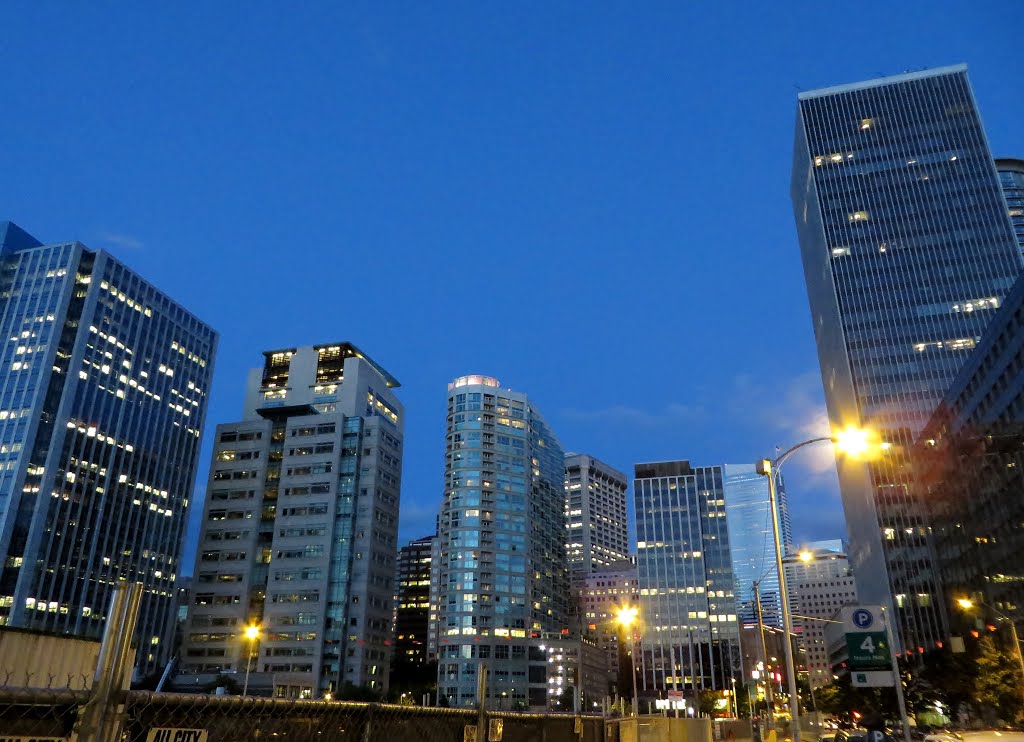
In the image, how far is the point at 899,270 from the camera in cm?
16025

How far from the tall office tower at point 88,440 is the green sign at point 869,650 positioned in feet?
468

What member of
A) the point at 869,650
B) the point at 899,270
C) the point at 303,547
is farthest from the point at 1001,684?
the point at 303,547

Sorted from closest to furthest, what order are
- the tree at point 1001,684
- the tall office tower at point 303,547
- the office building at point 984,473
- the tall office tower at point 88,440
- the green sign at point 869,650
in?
the green sign at point 869,650
the tree at point 1001,684
the office building at point 984,473
the tall office tower at point 88,440
the tall office tower at point 303,547

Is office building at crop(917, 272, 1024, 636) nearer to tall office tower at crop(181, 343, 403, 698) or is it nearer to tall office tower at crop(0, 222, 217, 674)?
tall office tower at crop(181, 343, 403, 698)

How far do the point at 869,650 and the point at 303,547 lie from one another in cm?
13680

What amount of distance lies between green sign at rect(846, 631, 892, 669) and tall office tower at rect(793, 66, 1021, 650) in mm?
132938

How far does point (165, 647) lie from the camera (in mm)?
159250

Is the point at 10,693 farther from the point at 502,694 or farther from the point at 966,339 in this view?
Answer: the point at 502,694

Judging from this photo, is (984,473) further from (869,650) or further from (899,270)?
(869,650)

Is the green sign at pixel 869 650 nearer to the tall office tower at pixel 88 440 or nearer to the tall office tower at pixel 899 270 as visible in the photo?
the tall office tower at pixel 899 270

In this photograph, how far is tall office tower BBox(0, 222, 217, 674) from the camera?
445ft

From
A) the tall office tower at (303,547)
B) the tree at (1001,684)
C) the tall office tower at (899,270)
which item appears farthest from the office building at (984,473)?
the tall office tower at (303,547)

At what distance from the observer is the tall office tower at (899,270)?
148 m

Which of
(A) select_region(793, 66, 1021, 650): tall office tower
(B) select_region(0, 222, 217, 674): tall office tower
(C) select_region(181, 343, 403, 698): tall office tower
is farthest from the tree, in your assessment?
(B) select_region(0, 222, 217, 674): tall office tower
